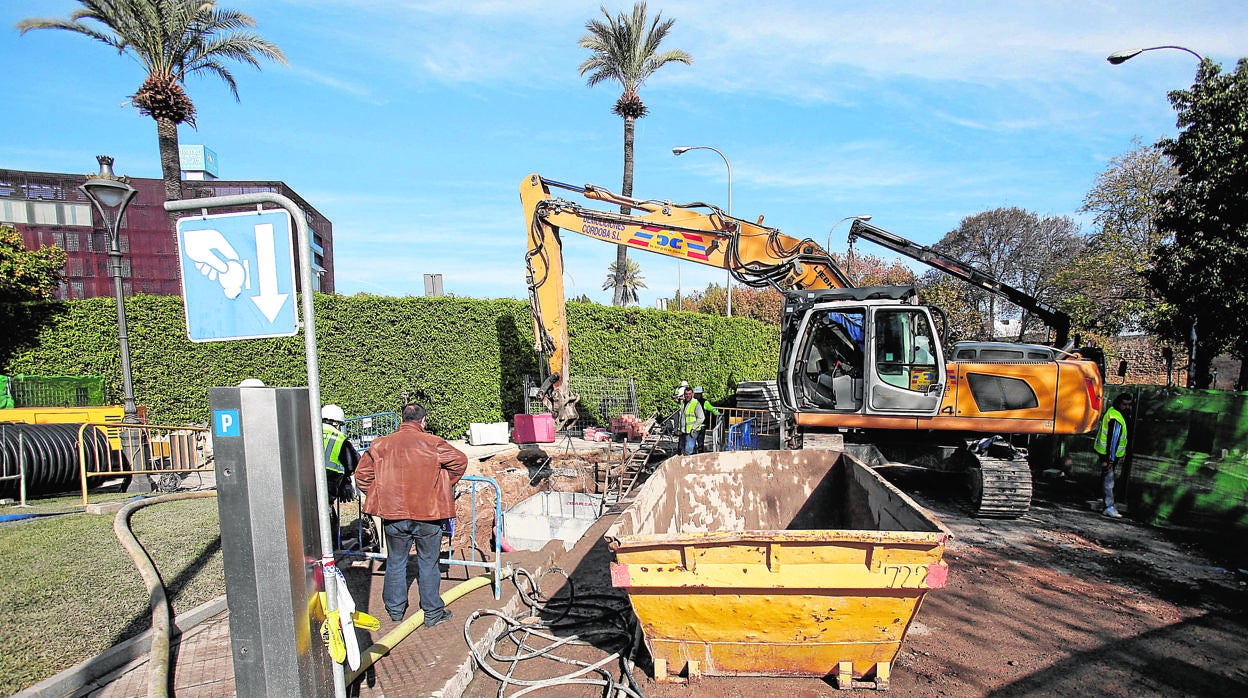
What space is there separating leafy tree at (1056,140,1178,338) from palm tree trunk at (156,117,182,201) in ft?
92.2

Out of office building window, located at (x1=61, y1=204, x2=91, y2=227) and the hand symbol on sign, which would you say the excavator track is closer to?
the hand symbol on sign

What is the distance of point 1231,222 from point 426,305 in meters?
16.6

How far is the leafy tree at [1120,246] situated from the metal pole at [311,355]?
24938 mm

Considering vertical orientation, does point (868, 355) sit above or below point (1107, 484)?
above

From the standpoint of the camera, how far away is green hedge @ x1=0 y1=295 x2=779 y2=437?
13008 mm

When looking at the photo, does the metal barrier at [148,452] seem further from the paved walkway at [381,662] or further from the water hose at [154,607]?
the paved walkway at [381,662]

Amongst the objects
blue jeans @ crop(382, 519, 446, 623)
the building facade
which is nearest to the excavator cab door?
blue jeans @ crop(382, 519, 446, 623)

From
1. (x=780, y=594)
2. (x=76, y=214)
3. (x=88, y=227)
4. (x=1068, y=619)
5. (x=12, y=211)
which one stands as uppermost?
(x=76, y=214)

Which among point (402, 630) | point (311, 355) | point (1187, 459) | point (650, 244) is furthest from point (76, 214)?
point (1187, 459)

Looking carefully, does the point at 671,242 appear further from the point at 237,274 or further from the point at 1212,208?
the point at 1212,208

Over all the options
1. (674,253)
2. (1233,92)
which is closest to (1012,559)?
(674,253)

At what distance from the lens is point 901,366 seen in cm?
843

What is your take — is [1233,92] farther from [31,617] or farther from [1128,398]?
[31,617]

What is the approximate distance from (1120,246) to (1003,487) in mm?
18688
